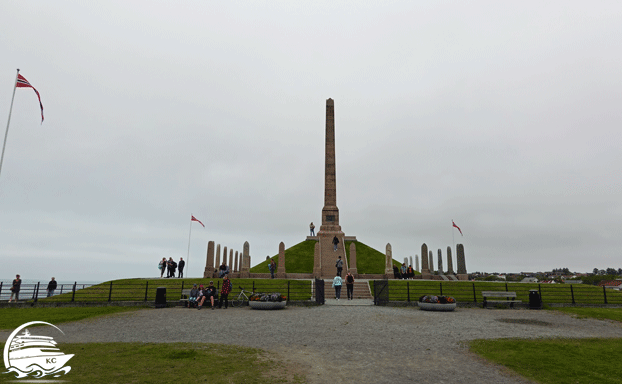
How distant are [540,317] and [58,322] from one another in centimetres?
1875

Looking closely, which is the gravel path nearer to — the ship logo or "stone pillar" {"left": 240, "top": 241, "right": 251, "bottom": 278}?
the ship logo

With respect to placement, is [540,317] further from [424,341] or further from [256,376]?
[256,376]

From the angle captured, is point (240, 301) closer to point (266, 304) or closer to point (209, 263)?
point (266, 304)

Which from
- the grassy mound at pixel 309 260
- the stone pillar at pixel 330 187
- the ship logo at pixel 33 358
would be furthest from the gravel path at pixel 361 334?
the stone pillar at pixel 330 187

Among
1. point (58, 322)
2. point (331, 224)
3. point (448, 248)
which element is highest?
point (331, 224)

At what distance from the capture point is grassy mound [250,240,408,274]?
112 feet

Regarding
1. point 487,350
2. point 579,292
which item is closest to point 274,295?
point 487,350

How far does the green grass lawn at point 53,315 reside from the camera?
504 inches

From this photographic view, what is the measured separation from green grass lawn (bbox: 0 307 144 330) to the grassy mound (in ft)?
60.3

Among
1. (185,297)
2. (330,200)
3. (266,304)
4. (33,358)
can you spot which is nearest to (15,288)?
(185,297)

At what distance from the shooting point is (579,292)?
2364cm

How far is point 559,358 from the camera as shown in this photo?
25.1 feet

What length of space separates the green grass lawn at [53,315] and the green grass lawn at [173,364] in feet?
19.8

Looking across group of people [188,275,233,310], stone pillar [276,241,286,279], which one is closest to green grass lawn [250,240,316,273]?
stone pillar [276,241,286,279]
